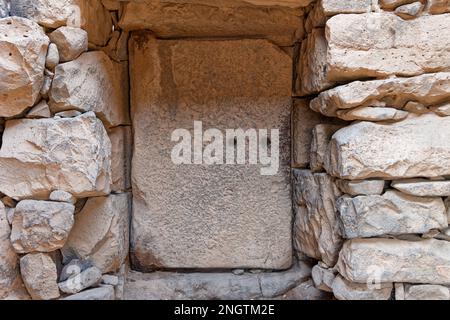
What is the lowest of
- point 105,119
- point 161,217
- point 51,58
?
point 161,217

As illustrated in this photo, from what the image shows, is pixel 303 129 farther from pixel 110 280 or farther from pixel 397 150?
pixel 110 280

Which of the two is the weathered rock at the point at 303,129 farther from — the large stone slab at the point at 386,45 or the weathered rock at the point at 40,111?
the weathered rock at the point at 40,111

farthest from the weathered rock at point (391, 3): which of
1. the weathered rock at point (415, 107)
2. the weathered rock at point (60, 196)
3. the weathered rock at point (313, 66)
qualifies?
the weathered rock at point (60, 196)

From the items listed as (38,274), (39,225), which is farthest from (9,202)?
(38,274)

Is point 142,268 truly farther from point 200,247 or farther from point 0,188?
point 0,188

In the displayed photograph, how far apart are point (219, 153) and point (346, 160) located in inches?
25.6

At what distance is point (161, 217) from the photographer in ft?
6.09

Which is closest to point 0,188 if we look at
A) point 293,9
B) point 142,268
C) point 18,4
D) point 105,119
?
point 105,119

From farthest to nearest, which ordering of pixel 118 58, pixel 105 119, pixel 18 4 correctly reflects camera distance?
1. pixel 118 58
2. pixel 105 119
3. pixel 18 4

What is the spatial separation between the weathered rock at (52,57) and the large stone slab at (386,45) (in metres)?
0.97

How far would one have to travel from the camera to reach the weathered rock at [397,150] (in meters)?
1.37

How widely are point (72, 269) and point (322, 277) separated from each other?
1012mm

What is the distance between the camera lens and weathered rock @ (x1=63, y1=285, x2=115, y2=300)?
4.82 feet

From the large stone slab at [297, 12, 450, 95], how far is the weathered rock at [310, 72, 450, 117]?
0.13 ft
